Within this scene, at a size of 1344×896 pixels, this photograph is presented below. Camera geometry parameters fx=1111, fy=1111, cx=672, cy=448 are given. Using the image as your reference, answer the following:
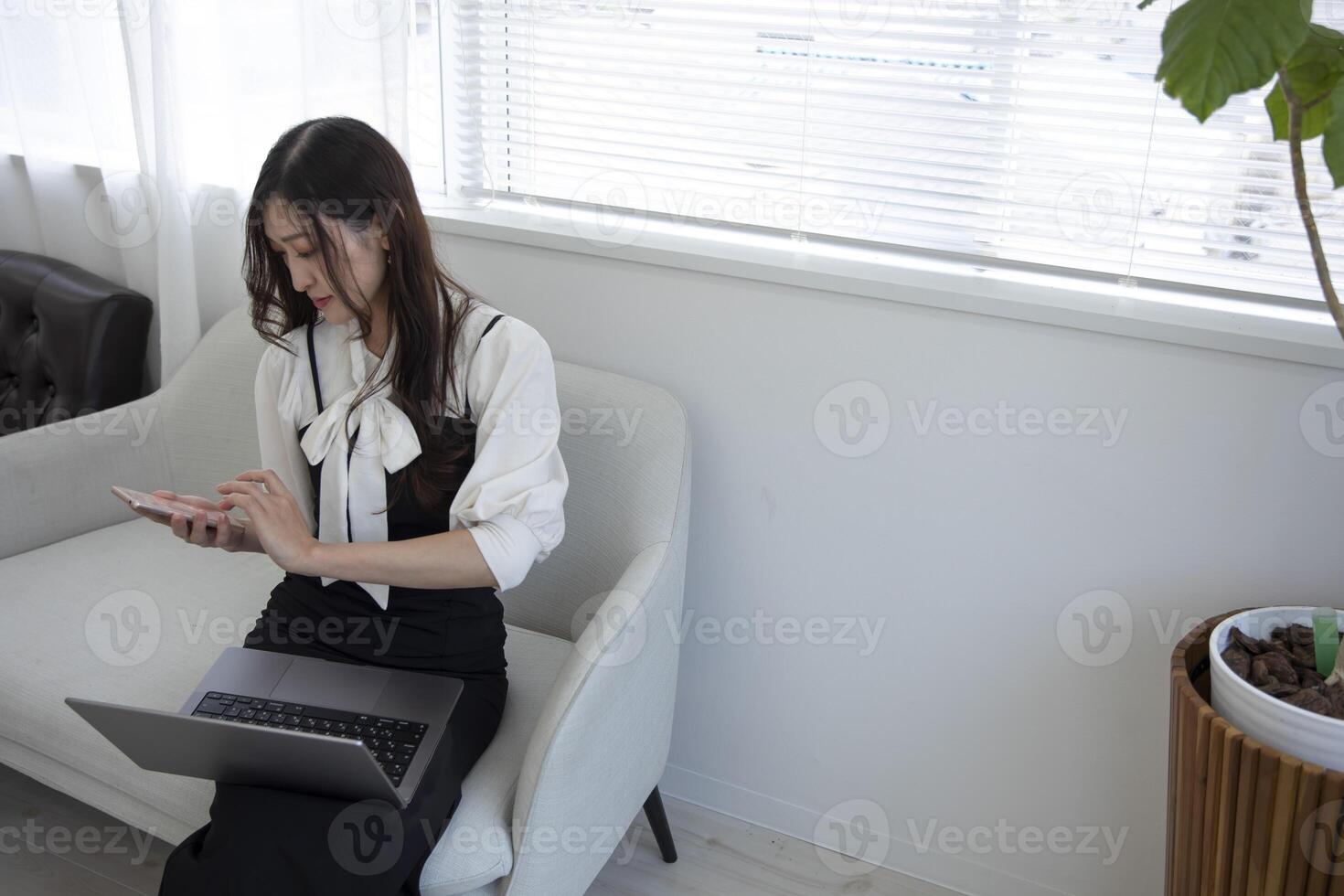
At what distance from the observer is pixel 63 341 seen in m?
2.22

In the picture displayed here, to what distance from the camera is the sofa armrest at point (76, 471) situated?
1959 millimetres

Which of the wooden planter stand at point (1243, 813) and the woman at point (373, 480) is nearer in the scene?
the wooden planter stand at point (1243, 813)

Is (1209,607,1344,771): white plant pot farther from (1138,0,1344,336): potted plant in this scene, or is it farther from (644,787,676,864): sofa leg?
(644,787,676,864): sofa leg

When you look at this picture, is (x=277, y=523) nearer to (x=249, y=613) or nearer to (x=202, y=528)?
(x=202, y=528)

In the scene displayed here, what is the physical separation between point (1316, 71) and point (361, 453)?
120cm

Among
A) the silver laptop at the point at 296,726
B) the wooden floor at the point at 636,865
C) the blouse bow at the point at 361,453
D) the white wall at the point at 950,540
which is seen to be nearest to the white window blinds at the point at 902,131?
the white wall at the point at 950,540

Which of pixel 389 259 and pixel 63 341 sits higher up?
pixel 389 259

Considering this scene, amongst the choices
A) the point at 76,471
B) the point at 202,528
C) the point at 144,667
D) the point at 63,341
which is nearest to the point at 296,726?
the point at 202,528

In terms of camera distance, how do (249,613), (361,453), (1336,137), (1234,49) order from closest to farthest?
(1234,49)
(1336,137)
(361,453)
(249,613)

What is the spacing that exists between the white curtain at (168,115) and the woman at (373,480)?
59cm

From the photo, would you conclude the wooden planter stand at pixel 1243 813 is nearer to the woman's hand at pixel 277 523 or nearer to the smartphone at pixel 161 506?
the woman's hand at pixel 277 523

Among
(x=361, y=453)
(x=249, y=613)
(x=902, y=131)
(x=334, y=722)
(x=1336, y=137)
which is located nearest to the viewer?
(x=1336, y=137)

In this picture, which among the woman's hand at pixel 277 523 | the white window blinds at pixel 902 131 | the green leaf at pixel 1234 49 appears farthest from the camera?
the white window blinds at pixel 902 131

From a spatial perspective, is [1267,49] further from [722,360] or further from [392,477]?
[392,477]
